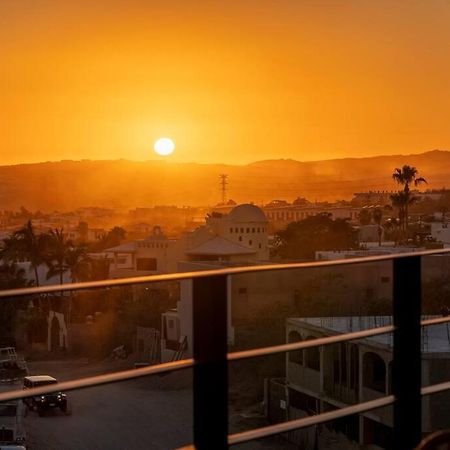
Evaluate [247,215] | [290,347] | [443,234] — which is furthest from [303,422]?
[247,215]

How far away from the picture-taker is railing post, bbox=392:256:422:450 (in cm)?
275

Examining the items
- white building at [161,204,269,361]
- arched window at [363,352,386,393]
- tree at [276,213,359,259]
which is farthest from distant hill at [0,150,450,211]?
arched window at [363,352,386,393]

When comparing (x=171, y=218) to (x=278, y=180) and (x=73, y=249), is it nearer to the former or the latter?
(x=278, y=180)

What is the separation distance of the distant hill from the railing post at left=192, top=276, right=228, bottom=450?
12188cm

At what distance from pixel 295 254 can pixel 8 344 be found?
1485cm

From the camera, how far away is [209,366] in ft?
7.44

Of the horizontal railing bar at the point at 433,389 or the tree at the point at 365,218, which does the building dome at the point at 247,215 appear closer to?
the tree at the point at 365,218

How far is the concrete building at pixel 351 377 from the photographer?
609 inches

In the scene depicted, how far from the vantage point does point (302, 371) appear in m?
20.7

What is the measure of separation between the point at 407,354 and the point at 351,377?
1605 centimetres

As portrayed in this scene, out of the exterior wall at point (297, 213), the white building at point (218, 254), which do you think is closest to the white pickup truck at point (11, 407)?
the white building at point (218, 254)

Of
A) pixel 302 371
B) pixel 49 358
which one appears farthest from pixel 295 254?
pixel 302 371

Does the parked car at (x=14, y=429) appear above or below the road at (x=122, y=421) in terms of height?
above

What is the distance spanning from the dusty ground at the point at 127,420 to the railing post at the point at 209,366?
1951 cm
